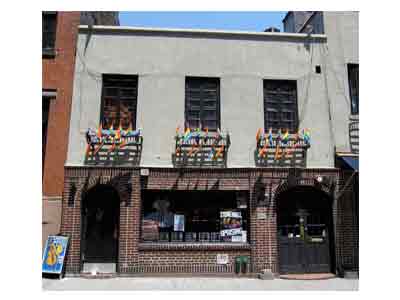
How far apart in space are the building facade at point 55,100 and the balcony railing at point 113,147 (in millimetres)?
766

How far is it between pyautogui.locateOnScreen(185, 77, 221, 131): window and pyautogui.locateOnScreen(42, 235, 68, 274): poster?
4.75 metres

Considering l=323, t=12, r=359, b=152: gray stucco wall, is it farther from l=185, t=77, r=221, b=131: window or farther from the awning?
l=185, t=77, r=221, b=131: window

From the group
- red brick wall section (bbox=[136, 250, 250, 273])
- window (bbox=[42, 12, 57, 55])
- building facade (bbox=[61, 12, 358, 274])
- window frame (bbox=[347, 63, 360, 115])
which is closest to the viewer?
red brick wall section (bbox=[136, 250, 250, 273])

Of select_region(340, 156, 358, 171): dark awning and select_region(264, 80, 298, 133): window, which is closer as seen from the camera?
select_region(340, 156, 358, 171): dark awning

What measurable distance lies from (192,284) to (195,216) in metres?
2.04

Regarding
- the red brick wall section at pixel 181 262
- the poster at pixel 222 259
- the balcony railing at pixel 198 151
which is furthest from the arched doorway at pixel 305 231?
the balcony railing at pixel 198 151

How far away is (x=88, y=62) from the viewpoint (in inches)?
408

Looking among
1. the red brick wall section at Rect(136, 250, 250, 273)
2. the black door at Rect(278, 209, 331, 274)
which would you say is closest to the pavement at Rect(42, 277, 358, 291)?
the red brick wall section at Rect(136, 250, 250, 273)

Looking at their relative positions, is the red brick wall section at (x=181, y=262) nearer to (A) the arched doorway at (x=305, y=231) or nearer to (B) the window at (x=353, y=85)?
(A) the arched doorway at (x=305, y=231)

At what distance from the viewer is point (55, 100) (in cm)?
1012

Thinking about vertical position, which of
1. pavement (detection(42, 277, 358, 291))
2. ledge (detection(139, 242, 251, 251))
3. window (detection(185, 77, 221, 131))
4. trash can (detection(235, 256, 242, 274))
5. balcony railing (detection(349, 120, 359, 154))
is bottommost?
pavement (detection(42, 277, 358, 291))

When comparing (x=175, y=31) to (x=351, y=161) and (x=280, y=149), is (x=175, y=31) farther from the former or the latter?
(x=351, y=161)

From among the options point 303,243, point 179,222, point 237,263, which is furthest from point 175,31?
point 303,243

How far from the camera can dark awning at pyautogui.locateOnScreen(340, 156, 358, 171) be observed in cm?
966
